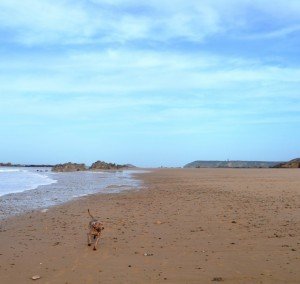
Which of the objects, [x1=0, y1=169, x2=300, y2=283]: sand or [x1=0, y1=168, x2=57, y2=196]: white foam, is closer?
[x1=0, y1=169, x2=300, y2=283]: sand

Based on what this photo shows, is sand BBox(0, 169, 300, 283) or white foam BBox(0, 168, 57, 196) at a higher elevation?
white foam BBox(0, 168, 57, 196)

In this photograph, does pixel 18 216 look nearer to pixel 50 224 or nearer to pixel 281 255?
pixel 50 224

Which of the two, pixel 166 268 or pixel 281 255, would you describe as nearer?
pixel 166 268

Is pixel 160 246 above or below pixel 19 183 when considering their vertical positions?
below

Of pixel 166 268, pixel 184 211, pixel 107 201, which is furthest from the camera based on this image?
pixel 107 201

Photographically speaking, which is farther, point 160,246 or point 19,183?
point 19,183

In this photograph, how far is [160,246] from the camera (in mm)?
8750

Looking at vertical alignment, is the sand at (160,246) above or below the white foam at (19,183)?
below

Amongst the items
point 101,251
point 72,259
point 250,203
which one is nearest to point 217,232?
point 101,251

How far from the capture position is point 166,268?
705cm

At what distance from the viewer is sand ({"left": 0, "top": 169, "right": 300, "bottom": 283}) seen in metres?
6.73

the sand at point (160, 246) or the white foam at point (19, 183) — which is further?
the white foam at point (19, 183)

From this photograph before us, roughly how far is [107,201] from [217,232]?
876 centimetres

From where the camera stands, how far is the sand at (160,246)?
6.73 meters
